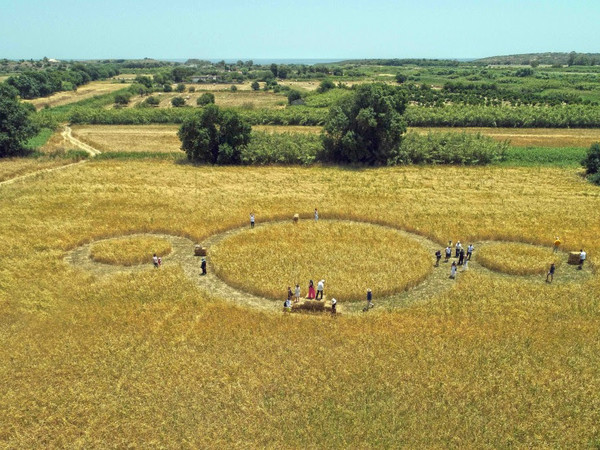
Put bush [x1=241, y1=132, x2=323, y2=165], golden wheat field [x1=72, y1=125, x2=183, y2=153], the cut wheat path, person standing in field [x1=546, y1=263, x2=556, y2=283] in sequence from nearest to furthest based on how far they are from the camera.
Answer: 1. the cut wheat path
2. person standing in field [x1=546, y1=263, x2=556, y2=283]
3. bush [x1=241, y1=132, x2=323, y2=165]
4. golden wheat field [x1=72, y1=125, x2=183, y2=153]

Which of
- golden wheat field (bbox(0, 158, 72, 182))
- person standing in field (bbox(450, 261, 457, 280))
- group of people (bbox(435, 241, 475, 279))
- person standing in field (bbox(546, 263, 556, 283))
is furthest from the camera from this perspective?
golden wheat field (bbox(0, 158, 72, 182))

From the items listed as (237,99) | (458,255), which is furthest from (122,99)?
(458,255)

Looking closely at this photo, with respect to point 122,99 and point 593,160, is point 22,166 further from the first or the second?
point 593,160

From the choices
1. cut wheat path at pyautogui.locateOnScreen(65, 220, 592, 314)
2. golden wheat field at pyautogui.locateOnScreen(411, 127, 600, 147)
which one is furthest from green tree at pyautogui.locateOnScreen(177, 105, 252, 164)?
golden wheat field at pyautogui.locateOnScreen(411, 127, 600, 147)

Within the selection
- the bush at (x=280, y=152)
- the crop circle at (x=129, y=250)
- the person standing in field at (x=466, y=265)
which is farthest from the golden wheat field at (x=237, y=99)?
the person standing in field at (x=466, y=265)

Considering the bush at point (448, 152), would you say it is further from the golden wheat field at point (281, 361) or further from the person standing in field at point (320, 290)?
the person standing in field at point (320, 290)

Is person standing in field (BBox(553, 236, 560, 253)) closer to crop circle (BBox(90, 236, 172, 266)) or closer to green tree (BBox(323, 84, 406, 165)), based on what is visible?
crop circle (BBox(90, 236, 172, 266))
